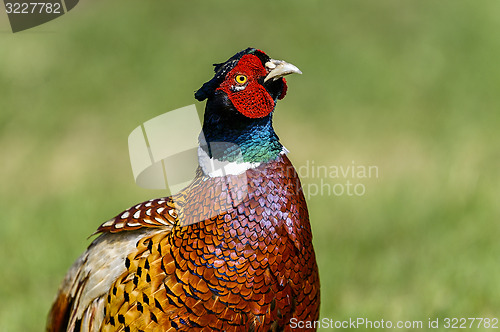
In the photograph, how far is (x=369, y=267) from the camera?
4273mm

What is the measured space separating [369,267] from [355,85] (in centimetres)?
305

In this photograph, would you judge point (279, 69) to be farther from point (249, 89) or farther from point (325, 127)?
point (325, 127)

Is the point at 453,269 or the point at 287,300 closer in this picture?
the point at 287,300

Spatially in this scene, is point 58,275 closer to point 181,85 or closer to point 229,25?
point 181,85

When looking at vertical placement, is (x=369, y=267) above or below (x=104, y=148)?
below

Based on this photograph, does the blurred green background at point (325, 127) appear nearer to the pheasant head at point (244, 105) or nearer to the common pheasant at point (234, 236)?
the common pheasant at point (234, 236)

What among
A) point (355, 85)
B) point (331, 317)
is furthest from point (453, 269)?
point (355, 85)

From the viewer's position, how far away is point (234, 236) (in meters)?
2.19

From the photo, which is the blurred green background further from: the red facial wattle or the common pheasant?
the red facial wattle

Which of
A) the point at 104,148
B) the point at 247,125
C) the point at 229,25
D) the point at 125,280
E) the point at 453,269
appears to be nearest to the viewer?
the point at 247,125

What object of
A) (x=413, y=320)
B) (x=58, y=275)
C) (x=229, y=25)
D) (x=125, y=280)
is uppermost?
(x=229, y=25)

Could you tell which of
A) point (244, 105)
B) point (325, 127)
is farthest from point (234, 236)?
point (325, 127)

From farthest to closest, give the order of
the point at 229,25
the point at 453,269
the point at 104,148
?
the point at 229,25
the point at 104,148
the point at 453,269

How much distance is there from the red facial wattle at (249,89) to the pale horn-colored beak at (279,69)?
0.02 metres
